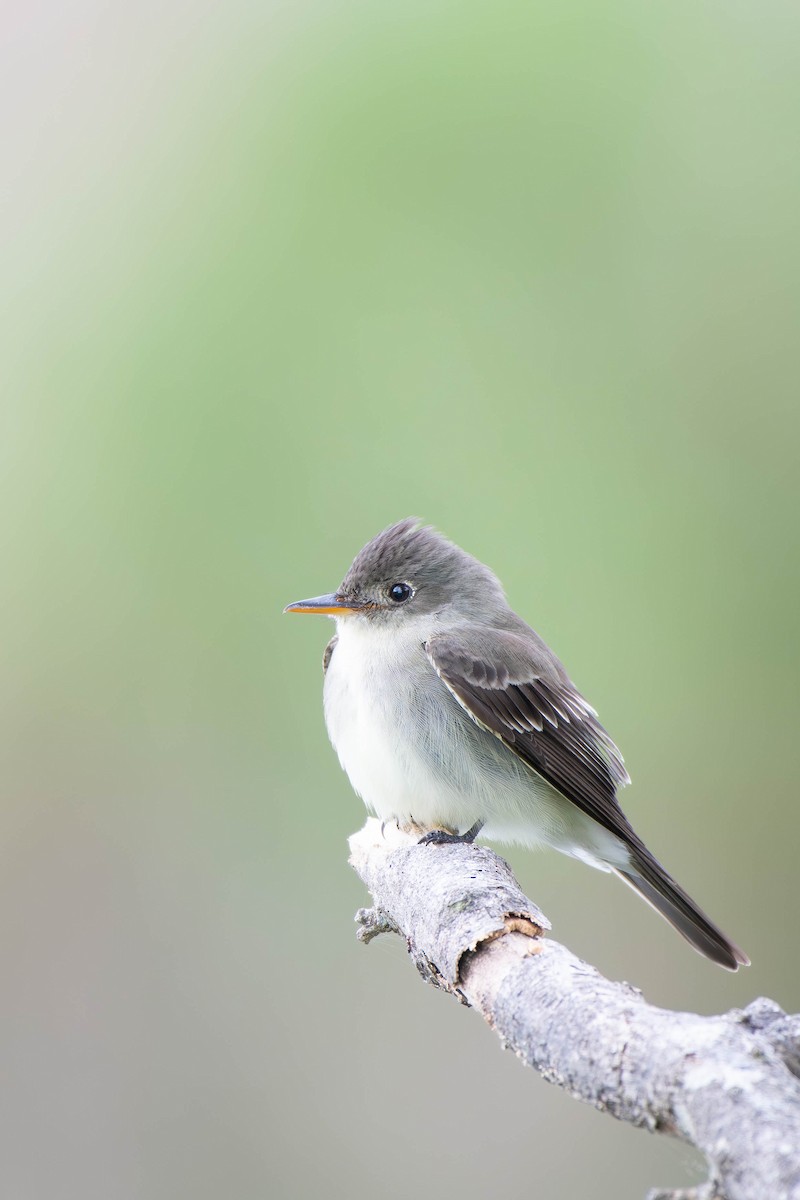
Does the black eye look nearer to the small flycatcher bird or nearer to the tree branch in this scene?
the small flycatcher bird

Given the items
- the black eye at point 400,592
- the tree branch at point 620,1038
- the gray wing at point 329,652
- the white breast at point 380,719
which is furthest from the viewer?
the gray wing at point 329,652

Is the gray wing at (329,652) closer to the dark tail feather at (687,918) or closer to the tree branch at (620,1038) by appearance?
the dark tail feather at (687,918)

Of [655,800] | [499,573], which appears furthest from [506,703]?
[655,800]

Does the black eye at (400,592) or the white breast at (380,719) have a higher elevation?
the black eye at (400,592)

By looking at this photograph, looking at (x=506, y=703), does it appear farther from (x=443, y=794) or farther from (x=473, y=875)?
(x=473, y=875)

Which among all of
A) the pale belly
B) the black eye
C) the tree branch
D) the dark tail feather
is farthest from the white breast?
the tree branch

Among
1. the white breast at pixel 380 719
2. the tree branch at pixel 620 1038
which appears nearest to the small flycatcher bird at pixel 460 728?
the white breast at pixel 380 719

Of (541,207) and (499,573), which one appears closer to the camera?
(499,573)
